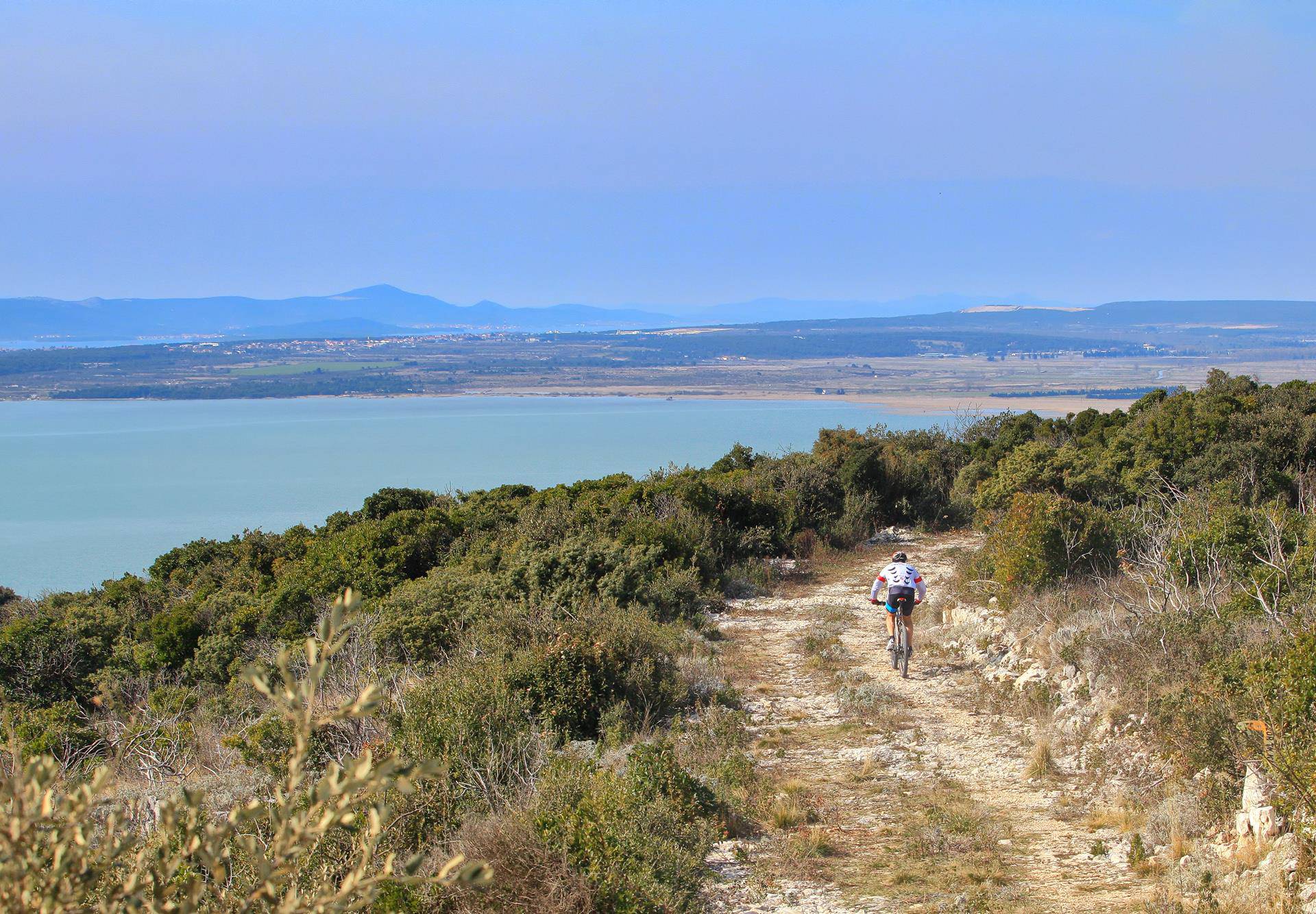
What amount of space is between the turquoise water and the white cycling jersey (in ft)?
55.9

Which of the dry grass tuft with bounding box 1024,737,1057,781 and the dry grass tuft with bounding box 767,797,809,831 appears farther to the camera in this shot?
the dry grass tuft with bounding box 1024,737,1057,781

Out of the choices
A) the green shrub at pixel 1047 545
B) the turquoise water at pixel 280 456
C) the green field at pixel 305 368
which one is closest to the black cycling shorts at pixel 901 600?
the green shrub at pixel 1047 545

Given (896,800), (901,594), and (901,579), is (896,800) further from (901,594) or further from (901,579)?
(901,579)

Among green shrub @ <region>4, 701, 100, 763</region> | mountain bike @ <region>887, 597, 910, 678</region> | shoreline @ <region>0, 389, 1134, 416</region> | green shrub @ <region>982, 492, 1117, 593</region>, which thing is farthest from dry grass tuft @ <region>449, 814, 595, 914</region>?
shoreline @ <region>0, 389, 1134, 416</region>

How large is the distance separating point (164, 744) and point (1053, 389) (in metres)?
75.4

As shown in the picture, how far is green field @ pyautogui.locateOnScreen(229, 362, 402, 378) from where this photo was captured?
12625 cm

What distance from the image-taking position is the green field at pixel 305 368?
4970 inches

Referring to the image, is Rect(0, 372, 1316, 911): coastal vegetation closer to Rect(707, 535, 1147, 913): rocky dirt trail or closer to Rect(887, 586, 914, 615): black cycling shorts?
Rect(707, 535, 1147, 913): rocky dirt trail

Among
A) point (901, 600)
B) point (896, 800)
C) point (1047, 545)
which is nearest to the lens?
point (896, 800)

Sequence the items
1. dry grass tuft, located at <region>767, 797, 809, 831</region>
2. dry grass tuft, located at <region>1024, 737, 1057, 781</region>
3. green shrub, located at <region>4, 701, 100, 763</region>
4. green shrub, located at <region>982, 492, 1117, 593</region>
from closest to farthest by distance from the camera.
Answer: dry grass tuft, located at <region>767, 797, 809, 831</region> < dry grass tuft, located at <region>1024, 737, 1057, 781</region> < green shrub, located at <region>4, 701, 100, 763</region> < green shrub, located at <region>982, 492, 1117, 593</region>

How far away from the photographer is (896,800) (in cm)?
640

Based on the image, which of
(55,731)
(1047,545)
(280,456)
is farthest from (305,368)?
(1047,545)

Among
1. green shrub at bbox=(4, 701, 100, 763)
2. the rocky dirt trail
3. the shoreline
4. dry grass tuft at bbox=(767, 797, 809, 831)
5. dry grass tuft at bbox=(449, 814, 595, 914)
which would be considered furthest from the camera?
the shoreline

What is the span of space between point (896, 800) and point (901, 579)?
3399 millimetres
